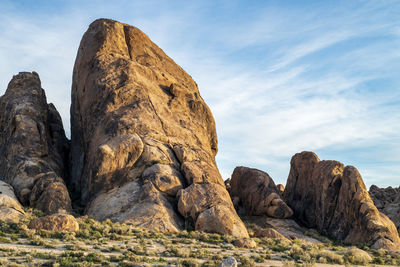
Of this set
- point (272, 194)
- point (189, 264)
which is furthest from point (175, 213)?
point (272, 194)

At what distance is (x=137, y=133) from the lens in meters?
40.3

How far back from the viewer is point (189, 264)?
18.2 metres

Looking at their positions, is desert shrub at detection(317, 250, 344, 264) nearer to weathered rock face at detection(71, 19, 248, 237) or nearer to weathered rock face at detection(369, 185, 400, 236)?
weathered rock face at detection(71, 19, 248, 237)

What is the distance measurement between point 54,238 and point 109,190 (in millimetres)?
13244

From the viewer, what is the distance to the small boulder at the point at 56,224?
24.8 metres

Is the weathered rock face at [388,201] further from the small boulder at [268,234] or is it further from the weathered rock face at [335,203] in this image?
the small boulder at [268,234]

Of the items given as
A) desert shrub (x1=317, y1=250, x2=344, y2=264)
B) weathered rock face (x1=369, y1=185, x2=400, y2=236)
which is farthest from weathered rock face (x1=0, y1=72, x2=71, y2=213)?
weathered rock face (x1=369, y1=185, x2=400, y2=236)

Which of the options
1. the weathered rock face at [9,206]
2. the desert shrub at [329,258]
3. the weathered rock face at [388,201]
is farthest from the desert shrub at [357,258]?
the weathered rock face at [388,201]

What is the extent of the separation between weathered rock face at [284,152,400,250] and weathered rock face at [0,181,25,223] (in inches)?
1334

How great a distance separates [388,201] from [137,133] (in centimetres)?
6042

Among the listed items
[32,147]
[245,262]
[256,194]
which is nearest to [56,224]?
[245,262]

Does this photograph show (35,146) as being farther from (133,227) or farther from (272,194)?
(272,194)

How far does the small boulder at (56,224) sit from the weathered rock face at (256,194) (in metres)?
29.3

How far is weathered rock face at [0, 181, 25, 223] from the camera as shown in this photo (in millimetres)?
→ 29344
